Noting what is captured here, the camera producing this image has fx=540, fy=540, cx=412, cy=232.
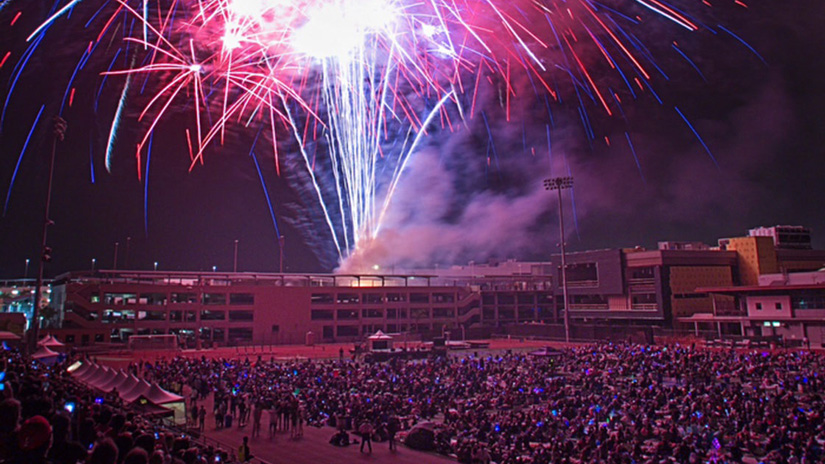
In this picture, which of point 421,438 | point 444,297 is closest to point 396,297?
point 444,297

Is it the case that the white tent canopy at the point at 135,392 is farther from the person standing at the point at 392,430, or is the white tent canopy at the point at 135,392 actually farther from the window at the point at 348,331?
the window at the point at 348,331

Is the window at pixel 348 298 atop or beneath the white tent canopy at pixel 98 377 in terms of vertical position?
atop

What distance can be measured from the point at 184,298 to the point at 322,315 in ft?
57.9

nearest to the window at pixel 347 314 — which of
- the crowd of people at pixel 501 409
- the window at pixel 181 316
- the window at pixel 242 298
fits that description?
the window at pixel 242 298

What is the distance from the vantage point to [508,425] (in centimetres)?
1794

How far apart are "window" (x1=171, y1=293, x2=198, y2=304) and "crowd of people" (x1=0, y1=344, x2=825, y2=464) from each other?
117ft

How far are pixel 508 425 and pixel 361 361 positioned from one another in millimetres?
28152

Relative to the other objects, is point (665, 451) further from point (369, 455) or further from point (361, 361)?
point (361, 361)

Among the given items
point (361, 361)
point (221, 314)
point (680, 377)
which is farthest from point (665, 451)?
point (221, 314)

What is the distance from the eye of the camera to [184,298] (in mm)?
67000

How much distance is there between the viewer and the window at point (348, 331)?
244 feet

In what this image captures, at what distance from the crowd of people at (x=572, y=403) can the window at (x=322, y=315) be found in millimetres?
38724

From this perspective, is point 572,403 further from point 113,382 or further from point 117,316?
point 117,316

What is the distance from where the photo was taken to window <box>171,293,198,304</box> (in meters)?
66.3
